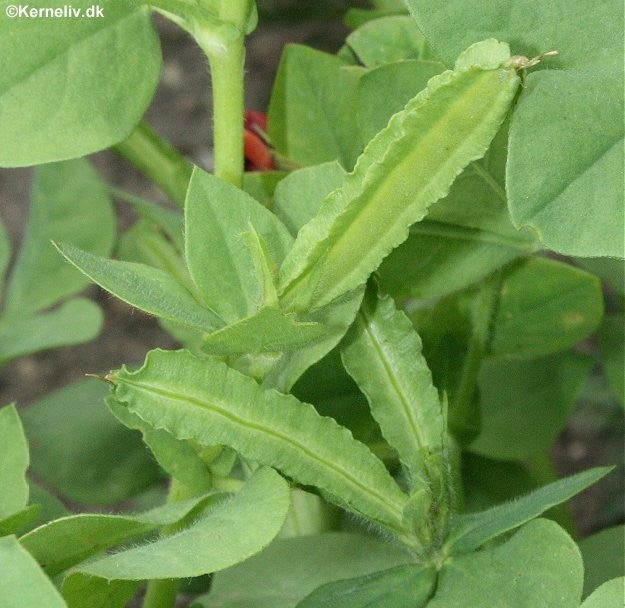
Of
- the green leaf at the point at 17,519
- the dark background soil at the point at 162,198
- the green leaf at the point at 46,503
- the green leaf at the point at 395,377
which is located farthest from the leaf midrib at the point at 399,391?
the dark background soil at the point at 162,198

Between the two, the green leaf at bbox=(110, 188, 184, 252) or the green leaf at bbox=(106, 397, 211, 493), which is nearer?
the green leaf at bbox=(106, 397, 211, 493)

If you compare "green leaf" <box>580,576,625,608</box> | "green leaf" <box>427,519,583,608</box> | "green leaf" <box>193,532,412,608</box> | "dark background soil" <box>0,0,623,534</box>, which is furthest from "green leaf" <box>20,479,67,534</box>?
"dark background soil" <box>0,0,623,534</box>

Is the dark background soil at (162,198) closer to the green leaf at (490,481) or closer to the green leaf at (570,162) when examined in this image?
the green leaf at (490,481)

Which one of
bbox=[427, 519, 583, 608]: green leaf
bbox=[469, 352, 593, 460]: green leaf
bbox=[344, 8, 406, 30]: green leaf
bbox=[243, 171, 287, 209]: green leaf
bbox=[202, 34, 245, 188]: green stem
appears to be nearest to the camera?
bbox=[427, 519, 583, 608]: green leaf

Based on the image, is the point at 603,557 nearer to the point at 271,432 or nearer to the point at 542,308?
the point at 542,308

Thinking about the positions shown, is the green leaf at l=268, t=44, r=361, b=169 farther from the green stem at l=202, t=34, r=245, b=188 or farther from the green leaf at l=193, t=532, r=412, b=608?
the green leaf at l=193, t=532, r=412, b=608

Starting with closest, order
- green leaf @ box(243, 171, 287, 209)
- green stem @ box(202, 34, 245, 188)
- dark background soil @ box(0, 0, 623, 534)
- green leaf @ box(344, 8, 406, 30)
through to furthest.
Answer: green stem @ box(202, 34, 245, 188) → green leaf @ box(243, 171, 287, 209) → green leaf @ box(344, 8, 406, 30) → dark background soil @ box(0, 0, 623, 534)

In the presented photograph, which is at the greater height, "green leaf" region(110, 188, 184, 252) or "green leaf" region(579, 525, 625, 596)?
"green leaf" region(110, 188, 184, 252)
